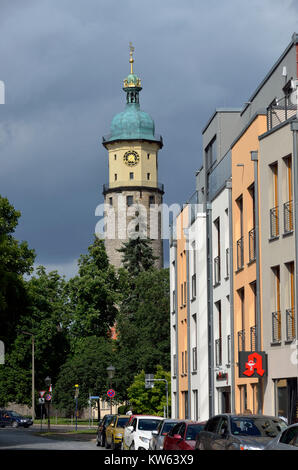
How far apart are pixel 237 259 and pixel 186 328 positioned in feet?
43.2

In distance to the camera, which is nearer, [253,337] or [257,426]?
[257,426]

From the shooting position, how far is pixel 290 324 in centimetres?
2683

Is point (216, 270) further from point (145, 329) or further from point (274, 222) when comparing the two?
point (145, 329)

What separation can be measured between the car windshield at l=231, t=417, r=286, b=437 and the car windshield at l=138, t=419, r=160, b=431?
36.1 ft

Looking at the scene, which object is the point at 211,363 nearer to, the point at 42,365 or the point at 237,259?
the point at 237,259

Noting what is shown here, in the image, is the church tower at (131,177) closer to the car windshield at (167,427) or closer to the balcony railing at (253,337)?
the balcony railing at (253,337)

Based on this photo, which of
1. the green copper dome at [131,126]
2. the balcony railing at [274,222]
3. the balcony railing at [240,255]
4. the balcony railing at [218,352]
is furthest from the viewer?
the green copper dome at [131,126]

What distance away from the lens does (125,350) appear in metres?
78.9

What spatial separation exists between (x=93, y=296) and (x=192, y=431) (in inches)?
2622

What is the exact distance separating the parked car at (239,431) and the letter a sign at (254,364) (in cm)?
907

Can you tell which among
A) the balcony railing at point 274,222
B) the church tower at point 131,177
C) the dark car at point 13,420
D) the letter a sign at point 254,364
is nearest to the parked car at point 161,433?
the letter a sign at point 254,364

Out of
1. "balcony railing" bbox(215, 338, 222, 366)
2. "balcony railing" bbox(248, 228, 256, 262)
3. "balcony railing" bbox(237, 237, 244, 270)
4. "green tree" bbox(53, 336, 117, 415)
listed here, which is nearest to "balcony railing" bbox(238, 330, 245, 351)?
"balcony railing" bbox(237, 237, 244, 270)

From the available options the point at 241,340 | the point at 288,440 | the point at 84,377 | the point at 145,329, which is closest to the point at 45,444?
the point at 241,340

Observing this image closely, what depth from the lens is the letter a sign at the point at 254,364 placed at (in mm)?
28156
